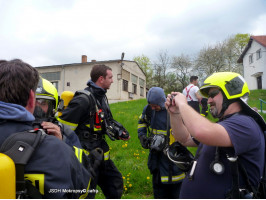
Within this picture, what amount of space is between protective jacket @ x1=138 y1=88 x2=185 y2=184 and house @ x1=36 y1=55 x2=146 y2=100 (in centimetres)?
2380

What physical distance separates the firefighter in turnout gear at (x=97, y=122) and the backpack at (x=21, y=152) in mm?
2048

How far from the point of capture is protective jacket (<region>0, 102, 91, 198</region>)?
1.32 meters

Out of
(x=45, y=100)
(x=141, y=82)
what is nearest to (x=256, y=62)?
(x=141, y=82)

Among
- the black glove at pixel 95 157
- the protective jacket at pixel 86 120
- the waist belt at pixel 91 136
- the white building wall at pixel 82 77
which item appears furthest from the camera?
the white building wall at pixel 82 77

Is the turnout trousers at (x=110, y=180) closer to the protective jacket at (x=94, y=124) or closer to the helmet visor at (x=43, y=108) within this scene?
the protective jacket at (x=94, y=124)

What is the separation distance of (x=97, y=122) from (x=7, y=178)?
2467 millimetres

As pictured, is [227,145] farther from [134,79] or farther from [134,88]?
[134,88]

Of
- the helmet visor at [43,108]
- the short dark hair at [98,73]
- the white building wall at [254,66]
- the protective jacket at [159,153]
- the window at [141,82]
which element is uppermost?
the white building wall at [254,66]

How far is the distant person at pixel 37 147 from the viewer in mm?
1331

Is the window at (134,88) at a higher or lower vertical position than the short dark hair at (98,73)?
higher

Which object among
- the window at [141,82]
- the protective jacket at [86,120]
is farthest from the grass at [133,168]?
the window at [141,82]

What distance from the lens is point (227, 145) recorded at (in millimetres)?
1882

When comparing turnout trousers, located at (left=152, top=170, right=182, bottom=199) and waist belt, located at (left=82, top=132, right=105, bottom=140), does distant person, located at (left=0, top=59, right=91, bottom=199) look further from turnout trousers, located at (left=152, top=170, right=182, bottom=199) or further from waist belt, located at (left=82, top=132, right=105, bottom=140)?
turnout trousers, located at (left=152, top=170, right=182, bottom=199)

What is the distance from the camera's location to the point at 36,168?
1.31 m
